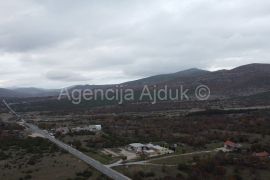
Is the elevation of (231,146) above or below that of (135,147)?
above

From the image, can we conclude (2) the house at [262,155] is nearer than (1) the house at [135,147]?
Yes

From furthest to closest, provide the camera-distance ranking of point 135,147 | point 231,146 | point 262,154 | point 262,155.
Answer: point 135,147 → point 231,146 → point 262,154 → point 262,155

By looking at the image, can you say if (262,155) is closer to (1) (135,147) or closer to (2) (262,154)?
(2) (262,154)

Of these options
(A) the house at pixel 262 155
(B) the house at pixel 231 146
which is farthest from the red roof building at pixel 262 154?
(B) the house at pixel 231 146

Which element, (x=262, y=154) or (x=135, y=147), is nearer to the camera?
(x=262, y=154)

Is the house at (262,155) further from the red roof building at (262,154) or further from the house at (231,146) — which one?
the house at (231,146)

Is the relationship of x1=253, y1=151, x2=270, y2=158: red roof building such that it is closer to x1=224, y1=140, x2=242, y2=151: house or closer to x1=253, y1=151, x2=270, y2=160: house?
x1=253, y1=151, x2=270, y2=160: house

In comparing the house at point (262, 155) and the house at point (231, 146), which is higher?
the house at point (231, 146)

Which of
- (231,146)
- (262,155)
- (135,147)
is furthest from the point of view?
(135,147)

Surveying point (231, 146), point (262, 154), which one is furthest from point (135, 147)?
point (262, 154)

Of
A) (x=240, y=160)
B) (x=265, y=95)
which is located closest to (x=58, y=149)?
(x=240, y=160)

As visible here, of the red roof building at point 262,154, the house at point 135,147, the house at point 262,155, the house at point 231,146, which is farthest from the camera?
the house at point 135,147
